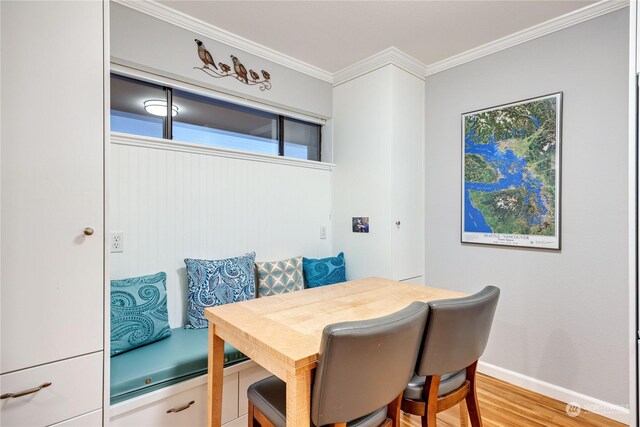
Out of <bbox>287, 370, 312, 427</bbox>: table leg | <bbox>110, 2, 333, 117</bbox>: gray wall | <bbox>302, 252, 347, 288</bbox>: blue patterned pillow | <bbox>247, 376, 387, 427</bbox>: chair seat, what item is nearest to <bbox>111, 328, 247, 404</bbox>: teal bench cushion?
<bbox>247, 376, 387, 427</bbox>: chair seat

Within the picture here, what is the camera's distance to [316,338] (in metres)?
1.24

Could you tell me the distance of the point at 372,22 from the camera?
7.62ft

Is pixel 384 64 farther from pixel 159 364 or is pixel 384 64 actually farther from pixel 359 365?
pixel 159 364

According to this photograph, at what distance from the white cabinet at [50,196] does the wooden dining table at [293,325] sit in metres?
0.51

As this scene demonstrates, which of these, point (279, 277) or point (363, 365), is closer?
point (363, 365)

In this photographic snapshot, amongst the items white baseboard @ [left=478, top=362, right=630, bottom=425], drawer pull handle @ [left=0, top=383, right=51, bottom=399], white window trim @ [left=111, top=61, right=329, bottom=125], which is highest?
white window trim @ [left=111, top=61, right=329, bottom=125]

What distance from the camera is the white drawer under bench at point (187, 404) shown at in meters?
1.59

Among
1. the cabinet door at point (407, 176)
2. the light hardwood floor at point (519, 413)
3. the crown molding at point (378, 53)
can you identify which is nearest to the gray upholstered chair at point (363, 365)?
the light hardwood floor at point (519, 413)

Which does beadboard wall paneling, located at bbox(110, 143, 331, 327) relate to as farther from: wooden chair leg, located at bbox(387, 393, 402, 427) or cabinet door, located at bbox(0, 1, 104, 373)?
wooden chair leg, located at bbox(387, 393, 402, 427)

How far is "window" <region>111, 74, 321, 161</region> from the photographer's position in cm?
221

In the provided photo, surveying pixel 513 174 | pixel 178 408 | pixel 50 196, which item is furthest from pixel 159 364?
pixel 513 174

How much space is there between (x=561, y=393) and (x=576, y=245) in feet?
3.37

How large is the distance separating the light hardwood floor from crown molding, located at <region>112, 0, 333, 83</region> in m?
2.86

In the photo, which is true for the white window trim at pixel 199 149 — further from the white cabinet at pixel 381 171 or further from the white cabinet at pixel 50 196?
the white cabinet at pixel 50 196
